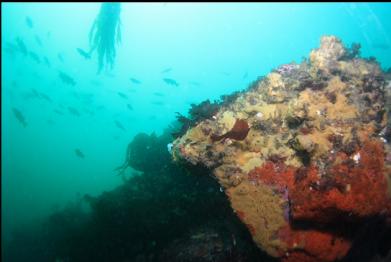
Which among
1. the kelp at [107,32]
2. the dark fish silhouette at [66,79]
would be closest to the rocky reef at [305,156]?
the kelp at [107,32]

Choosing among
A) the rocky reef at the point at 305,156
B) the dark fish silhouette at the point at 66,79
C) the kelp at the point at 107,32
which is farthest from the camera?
the dark fish silhouette at the point at 66,79

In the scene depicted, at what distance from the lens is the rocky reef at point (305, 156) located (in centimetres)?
343

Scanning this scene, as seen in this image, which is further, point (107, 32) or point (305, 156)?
point (107, 32)

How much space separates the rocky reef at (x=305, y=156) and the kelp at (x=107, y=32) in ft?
23.4

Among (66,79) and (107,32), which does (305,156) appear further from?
(66,79)

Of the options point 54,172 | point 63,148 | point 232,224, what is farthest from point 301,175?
point 63,148

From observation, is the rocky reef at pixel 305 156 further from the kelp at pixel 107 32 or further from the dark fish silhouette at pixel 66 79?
the dark fish silhouette at pixel 66 79

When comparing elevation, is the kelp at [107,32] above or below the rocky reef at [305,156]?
above

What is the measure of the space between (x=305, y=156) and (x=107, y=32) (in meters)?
8.97

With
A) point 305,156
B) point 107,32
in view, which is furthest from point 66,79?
point 305,156

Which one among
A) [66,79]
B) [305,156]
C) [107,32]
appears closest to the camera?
[305,156]

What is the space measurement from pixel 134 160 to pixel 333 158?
25.6ft

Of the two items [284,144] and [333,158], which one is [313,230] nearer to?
[333,158]

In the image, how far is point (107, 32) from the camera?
413 inches
